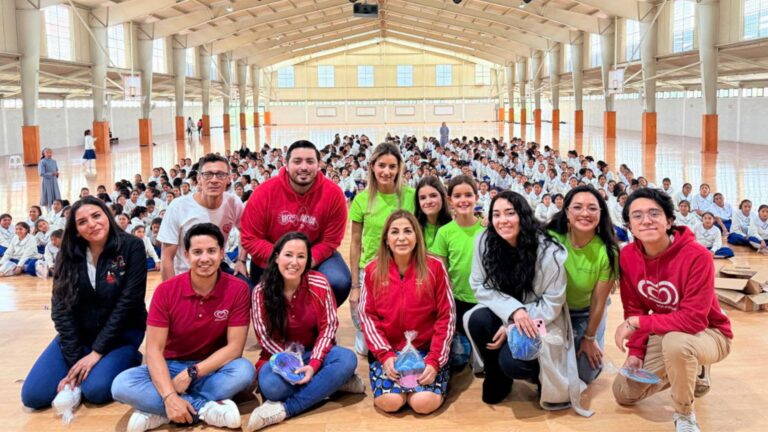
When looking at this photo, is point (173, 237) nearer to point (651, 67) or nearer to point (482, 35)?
point (651, 67)

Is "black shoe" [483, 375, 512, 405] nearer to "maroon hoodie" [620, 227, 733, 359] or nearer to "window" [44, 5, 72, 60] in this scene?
"maroon hoodie" [620, 227, 733, 359]

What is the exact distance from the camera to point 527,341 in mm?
3822

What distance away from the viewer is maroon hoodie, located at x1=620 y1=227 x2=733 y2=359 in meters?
3.60

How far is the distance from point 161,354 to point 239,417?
594 mm

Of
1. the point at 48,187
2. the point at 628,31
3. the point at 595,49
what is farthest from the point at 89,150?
the point at 595,49

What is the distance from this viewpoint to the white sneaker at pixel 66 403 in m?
4.02

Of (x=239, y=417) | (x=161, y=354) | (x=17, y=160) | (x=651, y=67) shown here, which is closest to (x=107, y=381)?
(x=161, y=354)

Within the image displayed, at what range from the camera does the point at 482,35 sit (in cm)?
4488

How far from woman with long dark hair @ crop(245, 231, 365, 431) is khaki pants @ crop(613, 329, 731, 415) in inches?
69.7

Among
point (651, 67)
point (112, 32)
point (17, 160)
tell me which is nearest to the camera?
point (17, 160)

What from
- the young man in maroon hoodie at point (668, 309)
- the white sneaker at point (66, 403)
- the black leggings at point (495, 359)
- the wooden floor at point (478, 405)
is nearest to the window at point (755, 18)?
the wooden floor at point (478, 405)

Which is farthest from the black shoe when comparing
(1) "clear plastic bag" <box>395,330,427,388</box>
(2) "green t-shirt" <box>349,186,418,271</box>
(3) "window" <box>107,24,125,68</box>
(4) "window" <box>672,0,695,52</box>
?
(3) "window" <box>107,24,125,68</box>

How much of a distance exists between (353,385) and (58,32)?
2631 centimetres

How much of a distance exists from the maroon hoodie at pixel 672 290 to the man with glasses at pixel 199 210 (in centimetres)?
275
